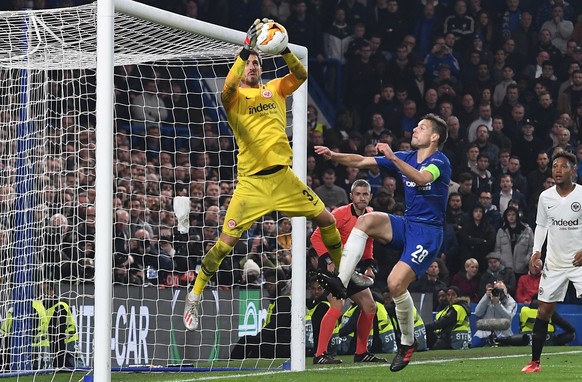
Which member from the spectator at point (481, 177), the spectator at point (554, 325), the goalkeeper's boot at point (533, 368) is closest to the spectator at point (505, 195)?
the spectator at point (481, 177)

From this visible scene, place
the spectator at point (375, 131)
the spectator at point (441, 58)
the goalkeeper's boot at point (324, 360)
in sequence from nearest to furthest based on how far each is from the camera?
the goalkeeper's boot at point (324, 360) < the spectator at point (375, 131) < the spectator at point (441, 58)

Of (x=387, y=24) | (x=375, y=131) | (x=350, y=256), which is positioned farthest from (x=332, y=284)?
(x=387, y=24)

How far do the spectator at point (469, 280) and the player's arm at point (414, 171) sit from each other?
7837 millimetres

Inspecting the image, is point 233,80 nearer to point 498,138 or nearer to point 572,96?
point 498,138

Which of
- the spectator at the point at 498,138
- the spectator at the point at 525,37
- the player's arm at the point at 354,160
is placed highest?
the spectator at the point at 525,37

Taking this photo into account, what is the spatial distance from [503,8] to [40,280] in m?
13.7

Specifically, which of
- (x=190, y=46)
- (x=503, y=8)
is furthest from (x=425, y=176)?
(x=503, y=8)

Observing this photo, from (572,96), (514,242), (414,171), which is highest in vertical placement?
(572,96)

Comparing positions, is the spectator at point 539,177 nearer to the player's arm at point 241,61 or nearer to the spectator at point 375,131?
the spectator at point 375,131

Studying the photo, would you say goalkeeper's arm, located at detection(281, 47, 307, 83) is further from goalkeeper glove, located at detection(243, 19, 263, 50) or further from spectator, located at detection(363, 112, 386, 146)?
spectator, located at detection(363, 112, 386, 146)

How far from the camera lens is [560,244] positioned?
1185cm

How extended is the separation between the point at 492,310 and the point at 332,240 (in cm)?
689

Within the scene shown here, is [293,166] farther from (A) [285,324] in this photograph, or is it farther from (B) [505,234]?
(B) [505,234]

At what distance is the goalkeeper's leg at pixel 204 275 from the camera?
33.0 feet
